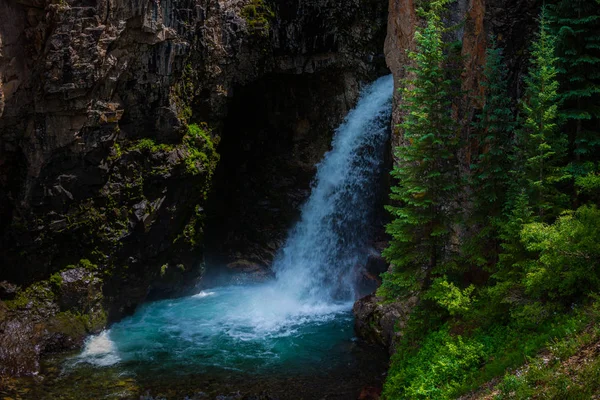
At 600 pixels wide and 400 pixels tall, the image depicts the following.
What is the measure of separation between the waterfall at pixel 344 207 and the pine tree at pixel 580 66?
521 inches

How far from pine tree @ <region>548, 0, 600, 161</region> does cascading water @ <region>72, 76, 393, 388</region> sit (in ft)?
36.3

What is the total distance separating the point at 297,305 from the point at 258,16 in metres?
14.9

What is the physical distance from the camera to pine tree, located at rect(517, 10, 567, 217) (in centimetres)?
1196

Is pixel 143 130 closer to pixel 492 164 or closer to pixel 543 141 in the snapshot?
pixel 492 164

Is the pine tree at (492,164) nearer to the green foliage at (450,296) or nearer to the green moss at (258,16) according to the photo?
the green foliage at (450,296)

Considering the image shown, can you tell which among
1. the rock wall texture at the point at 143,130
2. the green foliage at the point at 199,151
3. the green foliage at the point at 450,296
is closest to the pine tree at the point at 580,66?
the green foliage at the point at 450,296

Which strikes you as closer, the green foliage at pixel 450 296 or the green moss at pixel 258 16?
the green foliage at pixel 450 296

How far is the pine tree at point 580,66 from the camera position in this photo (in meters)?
12.6

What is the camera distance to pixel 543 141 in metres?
12.4

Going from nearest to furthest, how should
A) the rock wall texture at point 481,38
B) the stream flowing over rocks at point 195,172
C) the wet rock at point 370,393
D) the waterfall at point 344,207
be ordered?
the rock wall texture at point 481,38 < the wet rock at point 370,393 < the stream flowing over rocks at point 195,172 < the waterfall at point 344,207

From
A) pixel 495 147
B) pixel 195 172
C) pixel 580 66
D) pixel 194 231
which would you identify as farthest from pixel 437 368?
pixel 194 231

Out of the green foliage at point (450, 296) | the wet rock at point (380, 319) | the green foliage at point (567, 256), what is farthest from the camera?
the wet rock at point (380, 319)

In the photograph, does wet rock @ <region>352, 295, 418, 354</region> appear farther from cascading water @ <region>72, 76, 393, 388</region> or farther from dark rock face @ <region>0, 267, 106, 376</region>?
dark rock face @ <region>0, 267, 106, 376</region>

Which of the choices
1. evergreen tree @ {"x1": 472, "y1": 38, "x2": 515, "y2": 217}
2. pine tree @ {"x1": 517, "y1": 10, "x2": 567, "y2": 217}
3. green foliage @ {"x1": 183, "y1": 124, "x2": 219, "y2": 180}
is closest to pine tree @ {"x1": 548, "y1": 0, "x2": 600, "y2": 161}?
pine tree @ {"x1": 517, "y1": 10, "x2": 567, "y2": 217}
